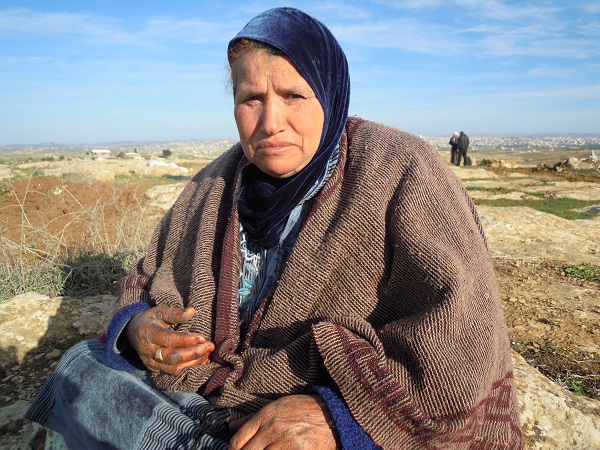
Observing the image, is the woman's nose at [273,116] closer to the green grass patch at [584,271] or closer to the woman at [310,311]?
the woman at [310,311]

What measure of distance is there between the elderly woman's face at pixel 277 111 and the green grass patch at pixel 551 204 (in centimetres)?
820

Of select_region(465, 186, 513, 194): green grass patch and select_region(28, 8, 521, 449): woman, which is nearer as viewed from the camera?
select_region(28, 8, 521, 449): woman

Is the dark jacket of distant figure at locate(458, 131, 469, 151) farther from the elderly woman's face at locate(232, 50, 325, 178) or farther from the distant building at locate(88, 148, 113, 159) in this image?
the distant building at locate(88, 148, 113, 159)

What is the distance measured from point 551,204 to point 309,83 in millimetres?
9737

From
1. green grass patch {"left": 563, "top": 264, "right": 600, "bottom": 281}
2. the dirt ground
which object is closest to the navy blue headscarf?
the dirt ground

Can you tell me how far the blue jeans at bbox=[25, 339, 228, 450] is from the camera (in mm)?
1468

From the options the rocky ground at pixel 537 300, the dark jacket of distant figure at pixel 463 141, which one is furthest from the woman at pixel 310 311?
Result: the dark jacket of distant figure at pixel 463 141

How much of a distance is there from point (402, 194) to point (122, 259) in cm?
355

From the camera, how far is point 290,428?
1.25 m

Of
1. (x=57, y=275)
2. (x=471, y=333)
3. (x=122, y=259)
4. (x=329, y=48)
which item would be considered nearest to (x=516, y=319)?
(x=471, y=333)

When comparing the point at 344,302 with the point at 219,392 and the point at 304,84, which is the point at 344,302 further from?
the point at 304,84

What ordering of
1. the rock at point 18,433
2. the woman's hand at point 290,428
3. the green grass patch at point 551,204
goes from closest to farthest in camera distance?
the woman's hand at point 290,428
the rock at point 18,433
the green grass patch at point 551,204

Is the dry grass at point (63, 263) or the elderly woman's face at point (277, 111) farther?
the dry grass at point (63, 263)

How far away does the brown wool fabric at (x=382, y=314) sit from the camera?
1.27 metres
